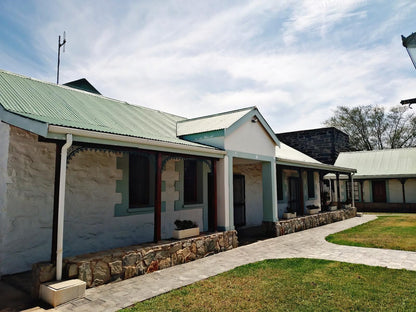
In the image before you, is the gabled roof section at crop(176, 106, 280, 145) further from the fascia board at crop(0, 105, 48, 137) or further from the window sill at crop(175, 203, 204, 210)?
the fascia board at crop(0, 105, 48, 137)

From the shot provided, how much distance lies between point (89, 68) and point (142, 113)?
1.91 m

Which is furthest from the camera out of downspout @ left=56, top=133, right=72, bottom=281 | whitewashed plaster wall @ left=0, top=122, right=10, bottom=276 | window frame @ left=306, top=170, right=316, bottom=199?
window frame @ left=306, top=170, right=316, bottom=199

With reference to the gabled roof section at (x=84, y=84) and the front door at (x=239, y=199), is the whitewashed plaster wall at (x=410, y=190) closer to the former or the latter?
the front door at (x=239, y=199)

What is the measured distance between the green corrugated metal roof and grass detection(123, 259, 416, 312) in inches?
130

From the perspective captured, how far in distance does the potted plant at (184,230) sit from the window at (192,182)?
2174 millimetres

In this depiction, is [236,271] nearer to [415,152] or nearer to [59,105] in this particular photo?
[59,105]

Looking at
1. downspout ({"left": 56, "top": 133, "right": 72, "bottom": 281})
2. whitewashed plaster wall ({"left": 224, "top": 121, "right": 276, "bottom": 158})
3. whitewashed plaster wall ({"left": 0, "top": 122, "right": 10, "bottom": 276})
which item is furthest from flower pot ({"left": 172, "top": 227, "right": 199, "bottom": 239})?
whitewashed plaster wall ({"left": 0, "top": 122, "right": 10, "bottom": 276})

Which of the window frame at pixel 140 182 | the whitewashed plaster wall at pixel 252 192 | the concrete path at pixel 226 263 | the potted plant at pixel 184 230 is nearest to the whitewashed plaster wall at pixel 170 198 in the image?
the window frame at pixel 140 182

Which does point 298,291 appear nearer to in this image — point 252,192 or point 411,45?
point 411,45

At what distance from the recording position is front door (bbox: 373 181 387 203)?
2102 cm

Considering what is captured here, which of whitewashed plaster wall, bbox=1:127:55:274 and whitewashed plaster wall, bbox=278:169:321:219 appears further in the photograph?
whitewashed plaster wall, bbox=278:169:321:219

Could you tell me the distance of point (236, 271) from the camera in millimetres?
6051

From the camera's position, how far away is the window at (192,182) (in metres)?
9.67

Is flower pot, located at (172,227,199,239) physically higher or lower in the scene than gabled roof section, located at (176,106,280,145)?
lower
